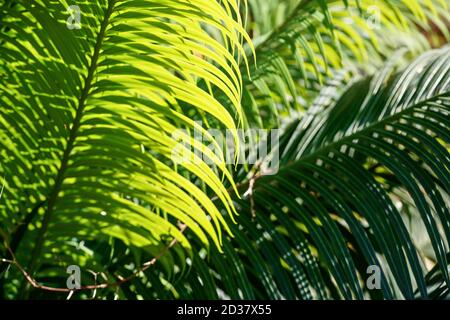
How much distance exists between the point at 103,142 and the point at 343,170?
0.47 meters

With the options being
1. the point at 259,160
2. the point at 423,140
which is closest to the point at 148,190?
the point at 259,160

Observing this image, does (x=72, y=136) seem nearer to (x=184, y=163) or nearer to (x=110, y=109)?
(x=110, y=109)

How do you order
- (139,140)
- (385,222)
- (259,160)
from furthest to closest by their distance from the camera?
(259,160), (385,222), (139,140)

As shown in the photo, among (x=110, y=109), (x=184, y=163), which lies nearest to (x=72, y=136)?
(x=110, y=109)

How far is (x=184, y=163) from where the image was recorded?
122 cm

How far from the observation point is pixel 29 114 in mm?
1415

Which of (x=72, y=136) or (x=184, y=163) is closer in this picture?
(x=184, y=163)

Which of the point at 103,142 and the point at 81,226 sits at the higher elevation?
the point at 103,142

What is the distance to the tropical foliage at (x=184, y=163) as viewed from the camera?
4.03 ft

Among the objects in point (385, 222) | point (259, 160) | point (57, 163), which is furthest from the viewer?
point (259, 160)

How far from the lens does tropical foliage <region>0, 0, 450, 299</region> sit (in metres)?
1.23

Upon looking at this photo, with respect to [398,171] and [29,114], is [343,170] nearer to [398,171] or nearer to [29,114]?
[398,171]
